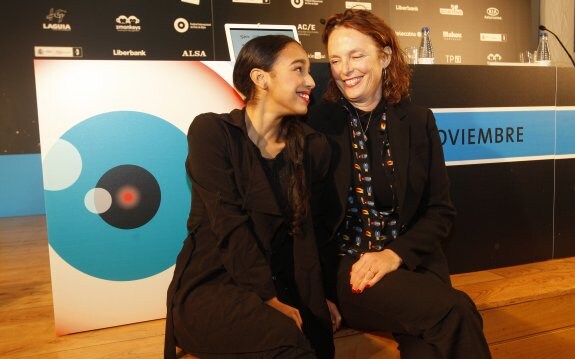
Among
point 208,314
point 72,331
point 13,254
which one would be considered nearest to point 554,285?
point 208,314

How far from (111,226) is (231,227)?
2.08 ft

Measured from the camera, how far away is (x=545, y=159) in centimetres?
239

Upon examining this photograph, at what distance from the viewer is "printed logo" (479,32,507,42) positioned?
5312 mm

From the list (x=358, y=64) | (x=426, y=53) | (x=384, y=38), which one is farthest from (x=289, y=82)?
(x=426, y=53)

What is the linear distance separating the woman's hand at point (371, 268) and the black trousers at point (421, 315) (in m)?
0.02

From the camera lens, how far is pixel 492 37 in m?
5.35

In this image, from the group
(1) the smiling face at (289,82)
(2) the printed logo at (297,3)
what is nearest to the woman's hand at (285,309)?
(1) the smiling face at (289,82)

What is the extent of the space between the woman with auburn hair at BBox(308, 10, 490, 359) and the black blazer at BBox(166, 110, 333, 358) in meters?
0.13

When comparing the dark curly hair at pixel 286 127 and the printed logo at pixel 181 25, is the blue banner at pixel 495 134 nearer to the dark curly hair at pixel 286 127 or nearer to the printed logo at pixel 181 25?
the dark curly hair at pixel 286 127

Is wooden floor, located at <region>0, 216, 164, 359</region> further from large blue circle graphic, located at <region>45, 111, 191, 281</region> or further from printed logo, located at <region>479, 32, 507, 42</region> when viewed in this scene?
printed logo, located at <region>479, 32, 507, 42</region>

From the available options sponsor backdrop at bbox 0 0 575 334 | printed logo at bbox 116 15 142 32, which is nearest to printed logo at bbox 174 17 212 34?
printed logo at bbox 116 15 142 32

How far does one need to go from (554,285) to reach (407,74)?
4.10 feet

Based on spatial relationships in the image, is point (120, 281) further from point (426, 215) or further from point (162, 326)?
point (426, 215)

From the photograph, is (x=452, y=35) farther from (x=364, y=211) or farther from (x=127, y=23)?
(x=364, y=211)
